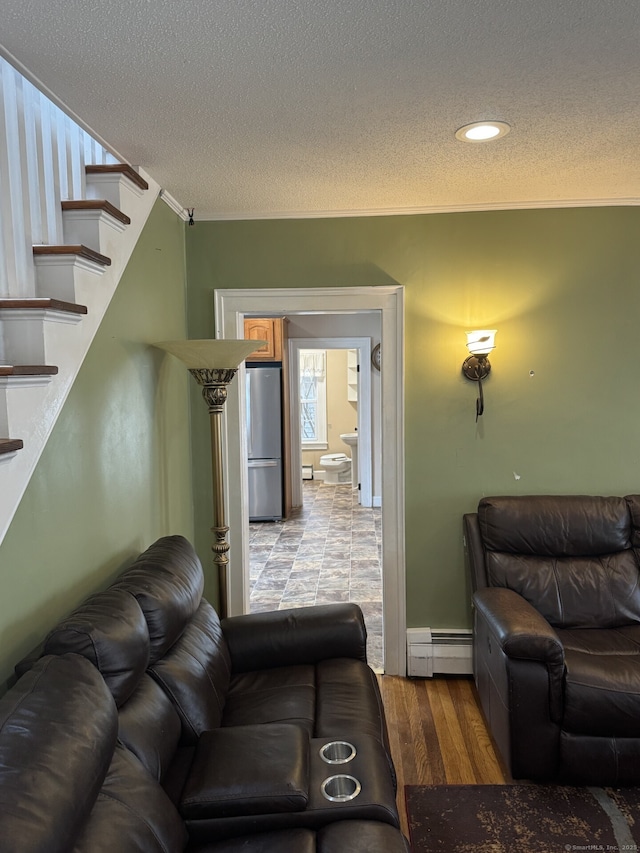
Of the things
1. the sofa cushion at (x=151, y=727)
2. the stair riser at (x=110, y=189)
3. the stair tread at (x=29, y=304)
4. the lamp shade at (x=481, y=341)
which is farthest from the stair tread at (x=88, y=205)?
the lamp shade at (x=481, y=341)

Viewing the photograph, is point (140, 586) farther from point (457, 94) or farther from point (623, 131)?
point (623, 131)

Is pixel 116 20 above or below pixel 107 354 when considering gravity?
above

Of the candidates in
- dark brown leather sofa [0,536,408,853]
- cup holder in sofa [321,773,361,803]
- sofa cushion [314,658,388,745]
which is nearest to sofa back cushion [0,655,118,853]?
dark brown leather sofa [0,536,408,853]

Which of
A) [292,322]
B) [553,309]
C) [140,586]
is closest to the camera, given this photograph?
[140,586]

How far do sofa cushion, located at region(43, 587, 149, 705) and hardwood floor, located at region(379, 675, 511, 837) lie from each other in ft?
4.11

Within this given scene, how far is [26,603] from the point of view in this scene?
1.58m

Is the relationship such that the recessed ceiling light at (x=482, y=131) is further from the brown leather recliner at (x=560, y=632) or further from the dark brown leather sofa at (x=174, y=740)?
the dark brown leather sofa at (x=174, y=740)

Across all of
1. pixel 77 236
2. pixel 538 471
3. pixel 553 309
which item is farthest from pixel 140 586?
pixel 553 309

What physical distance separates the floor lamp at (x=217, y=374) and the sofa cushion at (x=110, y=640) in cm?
105

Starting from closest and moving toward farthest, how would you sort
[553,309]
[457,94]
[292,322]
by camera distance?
[457,94]
[553,309]
[292,322]

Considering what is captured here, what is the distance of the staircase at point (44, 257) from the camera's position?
1.53 metres

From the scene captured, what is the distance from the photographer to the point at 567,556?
2834 millimetres

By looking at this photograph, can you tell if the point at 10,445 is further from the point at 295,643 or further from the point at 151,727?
the point at 295,643

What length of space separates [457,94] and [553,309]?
1551 mm
